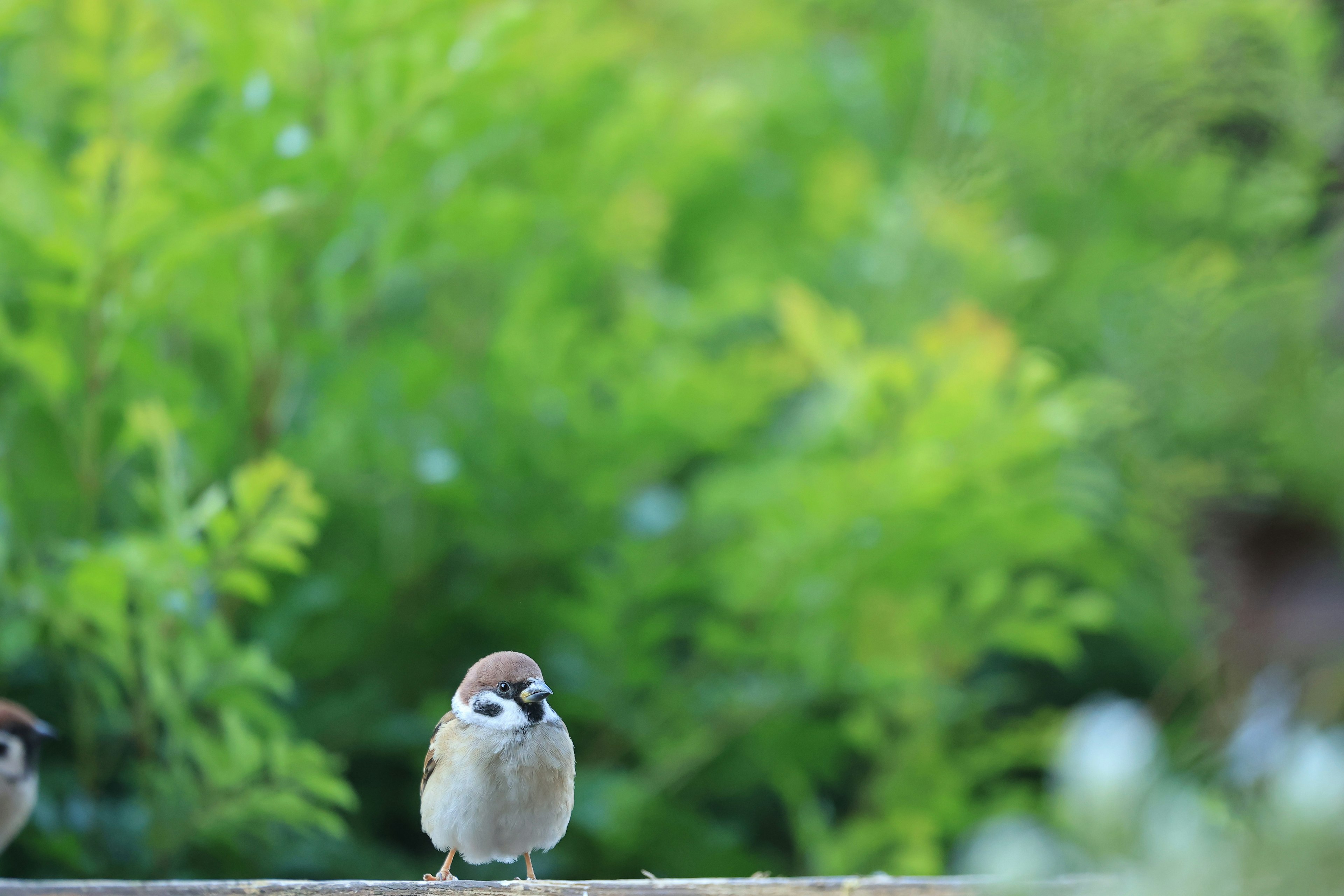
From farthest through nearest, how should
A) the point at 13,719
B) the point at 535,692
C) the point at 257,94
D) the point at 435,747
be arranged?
the point at 257,94 < the point at 13,719 < the point at 435,747 < the point at 535,692

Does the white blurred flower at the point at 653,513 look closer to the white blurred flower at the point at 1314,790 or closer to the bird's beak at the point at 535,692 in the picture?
the bird's beak at the point at 535,692

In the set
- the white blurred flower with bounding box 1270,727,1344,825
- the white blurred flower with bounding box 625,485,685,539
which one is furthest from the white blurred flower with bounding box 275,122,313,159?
the white blurred flower with bounding box 1270,727,1344,825

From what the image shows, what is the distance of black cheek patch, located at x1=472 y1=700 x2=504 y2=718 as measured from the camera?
38.7 inches

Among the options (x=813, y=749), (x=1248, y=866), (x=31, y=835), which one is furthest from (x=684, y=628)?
(x=1248, y=866)

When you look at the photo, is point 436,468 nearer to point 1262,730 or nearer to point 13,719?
point 13,719

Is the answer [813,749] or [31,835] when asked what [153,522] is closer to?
[31,835]

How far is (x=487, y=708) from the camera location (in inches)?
39.0

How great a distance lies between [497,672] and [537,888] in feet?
0.54

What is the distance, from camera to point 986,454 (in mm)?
1531

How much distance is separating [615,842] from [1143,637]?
1.06 m

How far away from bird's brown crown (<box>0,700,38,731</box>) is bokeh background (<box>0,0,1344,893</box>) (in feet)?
0.24

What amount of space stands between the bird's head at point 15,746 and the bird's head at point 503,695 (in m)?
0.59

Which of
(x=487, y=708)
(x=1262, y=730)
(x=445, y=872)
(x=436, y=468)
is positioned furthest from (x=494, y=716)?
(x=1262, y=730)

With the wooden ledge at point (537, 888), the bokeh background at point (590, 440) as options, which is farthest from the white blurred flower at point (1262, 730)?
the wooden ledge at point (537, 888)
